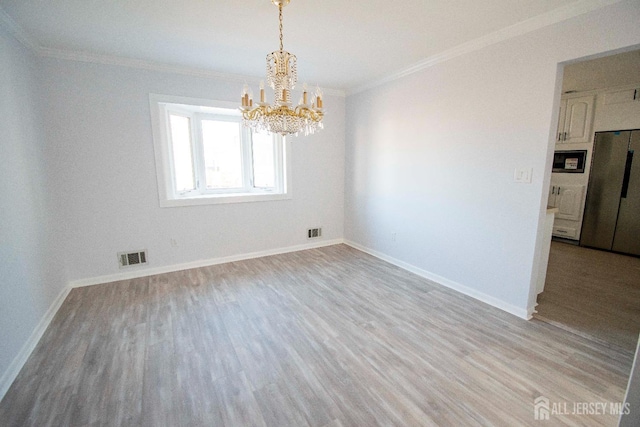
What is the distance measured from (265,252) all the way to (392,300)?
2.14 m

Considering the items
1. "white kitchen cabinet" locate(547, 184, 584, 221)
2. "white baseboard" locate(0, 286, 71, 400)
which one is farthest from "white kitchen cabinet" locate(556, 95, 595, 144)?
"white baseboard" locate(0, 286, 71, 400)

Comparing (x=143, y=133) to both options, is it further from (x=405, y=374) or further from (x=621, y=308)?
(x=621, y=308)

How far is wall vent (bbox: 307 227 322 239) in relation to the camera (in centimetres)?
458

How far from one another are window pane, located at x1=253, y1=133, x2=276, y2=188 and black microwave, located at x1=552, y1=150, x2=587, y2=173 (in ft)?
15.4

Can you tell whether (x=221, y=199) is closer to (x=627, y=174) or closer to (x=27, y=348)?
(x=27, y=348)

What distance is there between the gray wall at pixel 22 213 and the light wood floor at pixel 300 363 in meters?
0.24

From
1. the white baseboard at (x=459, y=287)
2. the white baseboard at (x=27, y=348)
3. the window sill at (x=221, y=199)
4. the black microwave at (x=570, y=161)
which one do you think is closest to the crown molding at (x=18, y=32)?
the window sill at (x=221, y=199)

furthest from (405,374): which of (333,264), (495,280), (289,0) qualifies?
(289,0)

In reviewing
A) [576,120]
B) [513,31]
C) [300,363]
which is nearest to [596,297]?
[513,31]

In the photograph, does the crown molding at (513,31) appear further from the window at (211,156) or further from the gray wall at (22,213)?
the gray wall at (22,213)

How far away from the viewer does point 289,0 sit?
191cm

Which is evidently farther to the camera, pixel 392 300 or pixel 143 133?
pixel 143 133

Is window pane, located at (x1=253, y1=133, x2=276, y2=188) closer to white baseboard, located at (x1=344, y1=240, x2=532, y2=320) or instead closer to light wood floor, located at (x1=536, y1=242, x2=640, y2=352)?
white baseboard, located at (x1=344, y1=240, x2=532, y2=320)

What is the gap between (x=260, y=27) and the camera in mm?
2348
